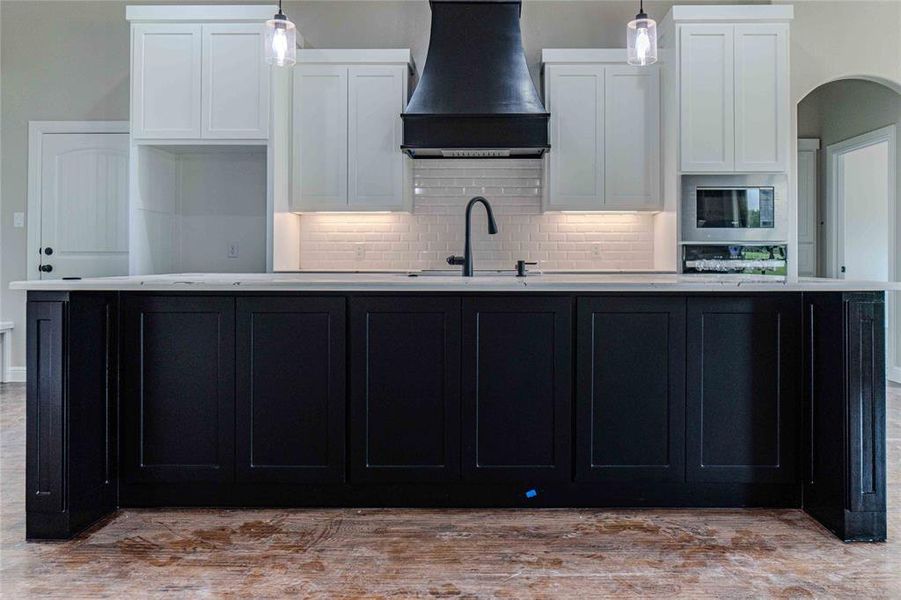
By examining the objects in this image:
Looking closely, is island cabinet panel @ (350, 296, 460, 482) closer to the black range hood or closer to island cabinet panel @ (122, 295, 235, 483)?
island cabinet panel @ (122, 295, 235, 483)

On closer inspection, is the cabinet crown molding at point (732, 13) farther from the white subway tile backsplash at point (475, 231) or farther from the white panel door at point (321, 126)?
the white panel door at point (321, 126)

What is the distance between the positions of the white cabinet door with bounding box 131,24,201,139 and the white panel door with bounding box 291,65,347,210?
67cm

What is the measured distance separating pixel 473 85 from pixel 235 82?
1625 mm

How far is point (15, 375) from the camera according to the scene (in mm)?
5492

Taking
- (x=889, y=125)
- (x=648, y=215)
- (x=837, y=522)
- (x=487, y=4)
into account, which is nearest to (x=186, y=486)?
(x=837, y=522)

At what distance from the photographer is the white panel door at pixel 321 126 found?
480 centimetres

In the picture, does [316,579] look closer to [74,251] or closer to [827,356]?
[827,356]

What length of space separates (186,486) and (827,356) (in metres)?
2.43

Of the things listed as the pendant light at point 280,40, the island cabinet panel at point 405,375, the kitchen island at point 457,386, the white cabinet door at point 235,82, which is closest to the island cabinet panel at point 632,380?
the kitchen island at point 457,386

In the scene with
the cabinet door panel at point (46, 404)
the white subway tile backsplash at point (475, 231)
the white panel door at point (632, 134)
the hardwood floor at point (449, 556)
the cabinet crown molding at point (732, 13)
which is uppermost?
the cabinet crown molding at point (732, 13)

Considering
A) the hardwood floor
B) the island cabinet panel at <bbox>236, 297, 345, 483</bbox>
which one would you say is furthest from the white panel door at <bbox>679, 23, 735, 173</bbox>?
the island cabinet panel at <bbox>236, 297, 345, 483</bbox>

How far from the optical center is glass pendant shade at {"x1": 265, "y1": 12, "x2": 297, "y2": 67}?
10.3ft

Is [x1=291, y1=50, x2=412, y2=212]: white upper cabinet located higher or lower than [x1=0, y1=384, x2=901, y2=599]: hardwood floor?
higher

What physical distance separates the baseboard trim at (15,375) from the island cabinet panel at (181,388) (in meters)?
3.62
